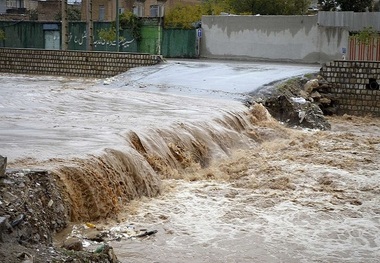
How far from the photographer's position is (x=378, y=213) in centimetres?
859

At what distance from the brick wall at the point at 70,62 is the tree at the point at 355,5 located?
13.7 m

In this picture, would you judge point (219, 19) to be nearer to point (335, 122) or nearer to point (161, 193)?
point (335, 122)

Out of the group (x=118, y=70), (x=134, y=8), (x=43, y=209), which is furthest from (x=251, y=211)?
(x=134, y=8)

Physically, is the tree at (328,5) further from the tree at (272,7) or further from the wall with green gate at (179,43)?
the wall with green gate at (179,43)

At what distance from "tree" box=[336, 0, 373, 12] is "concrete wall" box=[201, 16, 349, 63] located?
5065 millimetres

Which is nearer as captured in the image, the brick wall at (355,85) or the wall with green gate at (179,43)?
the brick wall at (355,85)

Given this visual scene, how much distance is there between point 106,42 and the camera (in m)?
32.8

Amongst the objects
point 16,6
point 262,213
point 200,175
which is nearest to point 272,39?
point 200,175

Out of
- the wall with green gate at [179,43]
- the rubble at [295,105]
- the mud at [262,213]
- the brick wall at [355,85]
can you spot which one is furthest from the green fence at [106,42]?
the mud at [262,213]

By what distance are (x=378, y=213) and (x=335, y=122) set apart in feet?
31.6

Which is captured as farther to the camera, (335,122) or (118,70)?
(118,70)

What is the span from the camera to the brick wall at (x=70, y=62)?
2305 cm

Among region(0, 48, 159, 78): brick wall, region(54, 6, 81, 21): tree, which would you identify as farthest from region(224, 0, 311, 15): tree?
region(0, 48, 159, 78): brick wall

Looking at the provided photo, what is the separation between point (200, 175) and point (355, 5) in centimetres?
2445
